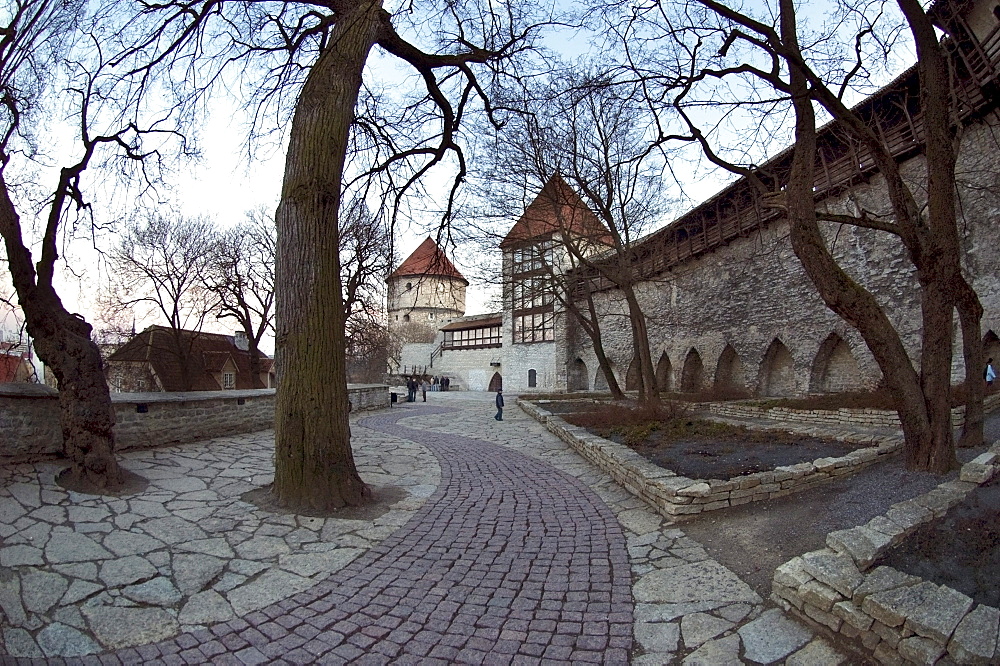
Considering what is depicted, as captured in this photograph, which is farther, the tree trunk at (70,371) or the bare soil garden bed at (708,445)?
the bare soil garden bed at (708,445)

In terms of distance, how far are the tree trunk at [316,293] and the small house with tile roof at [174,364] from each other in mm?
16139

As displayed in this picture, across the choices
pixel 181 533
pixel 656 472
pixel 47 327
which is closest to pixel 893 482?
pixel 656 472

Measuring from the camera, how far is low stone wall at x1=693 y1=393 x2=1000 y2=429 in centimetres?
862

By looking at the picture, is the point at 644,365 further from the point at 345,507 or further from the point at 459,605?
the point at 459,605

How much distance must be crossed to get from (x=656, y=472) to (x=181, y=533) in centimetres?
434

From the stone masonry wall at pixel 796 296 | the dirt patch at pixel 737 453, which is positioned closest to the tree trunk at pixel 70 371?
the dirt patch at pixel 737 453

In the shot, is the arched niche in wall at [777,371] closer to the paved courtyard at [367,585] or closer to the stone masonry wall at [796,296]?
the stone masonry wall at [796,296]

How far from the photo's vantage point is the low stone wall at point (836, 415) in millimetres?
8625

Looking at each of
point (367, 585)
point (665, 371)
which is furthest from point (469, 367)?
point (367, 585)

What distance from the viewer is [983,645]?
203cm

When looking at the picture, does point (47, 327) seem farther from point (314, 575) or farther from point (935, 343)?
point (935, 343)

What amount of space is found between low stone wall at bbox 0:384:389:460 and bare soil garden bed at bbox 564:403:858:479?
6.73 meters

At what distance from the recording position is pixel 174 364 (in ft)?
88.0

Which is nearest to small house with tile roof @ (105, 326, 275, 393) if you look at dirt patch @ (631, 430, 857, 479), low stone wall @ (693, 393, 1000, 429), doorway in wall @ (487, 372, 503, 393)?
dirt patch @ (631, 430, 857, 479)
